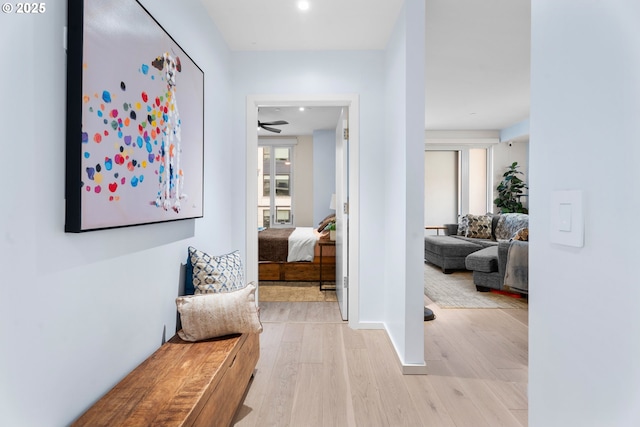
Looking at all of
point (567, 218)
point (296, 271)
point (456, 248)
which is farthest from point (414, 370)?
point (456, 248)

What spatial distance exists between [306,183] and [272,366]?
5.65 meters

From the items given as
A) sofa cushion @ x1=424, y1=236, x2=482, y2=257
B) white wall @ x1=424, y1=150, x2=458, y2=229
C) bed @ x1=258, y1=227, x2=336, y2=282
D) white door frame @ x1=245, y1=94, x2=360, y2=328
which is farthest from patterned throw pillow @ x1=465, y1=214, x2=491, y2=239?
white door frame @ x1=245, y1=94, x2=360, y2=328

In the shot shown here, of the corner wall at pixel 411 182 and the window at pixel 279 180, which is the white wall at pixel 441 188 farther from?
the corner wall at pixel 411 182

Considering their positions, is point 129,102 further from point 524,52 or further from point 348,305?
point 524,52

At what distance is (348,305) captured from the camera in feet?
11.2

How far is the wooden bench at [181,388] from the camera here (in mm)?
1244

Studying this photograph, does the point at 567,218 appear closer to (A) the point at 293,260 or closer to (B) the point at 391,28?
(B) the point at 391,28

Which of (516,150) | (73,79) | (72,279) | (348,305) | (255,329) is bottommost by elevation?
(348,305)

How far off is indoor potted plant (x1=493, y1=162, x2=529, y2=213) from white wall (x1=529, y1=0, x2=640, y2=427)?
724cm

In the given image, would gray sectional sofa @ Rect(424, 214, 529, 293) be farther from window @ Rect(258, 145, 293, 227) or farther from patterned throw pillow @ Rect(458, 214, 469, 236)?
window @ Rect(258, 145, 293, 227)

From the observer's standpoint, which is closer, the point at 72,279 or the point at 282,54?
the point at 72,279

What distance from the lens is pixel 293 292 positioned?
4.51m

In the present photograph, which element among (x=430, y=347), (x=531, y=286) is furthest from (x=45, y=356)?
(x=430, y=347)

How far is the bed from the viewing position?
4.88 metres
